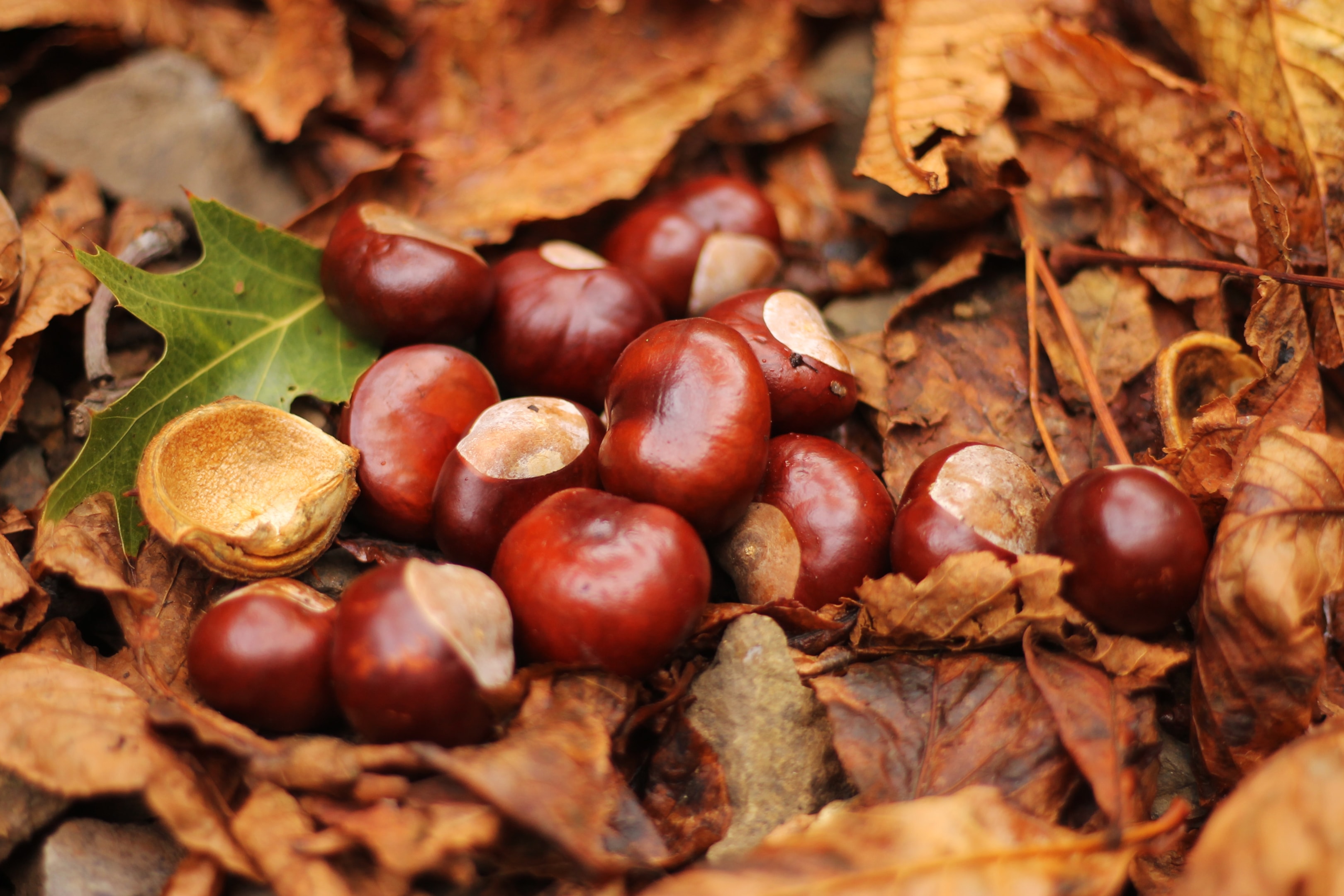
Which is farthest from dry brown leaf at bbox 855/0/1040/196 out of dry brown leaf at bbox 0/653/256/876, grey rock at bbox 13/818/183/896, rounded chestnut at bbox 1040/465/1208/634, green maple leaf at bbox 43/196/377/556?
grey rock at bbox 13/818/183/896

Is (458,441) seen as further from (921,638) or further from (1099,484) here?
(1099,484)

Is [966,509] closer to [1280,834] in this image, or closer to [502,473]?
[1280,834]

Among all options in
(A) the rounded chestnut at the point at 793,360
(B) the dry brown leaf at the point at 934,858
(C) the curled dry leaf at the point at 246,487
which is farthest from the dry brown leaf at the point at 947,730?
(C) the curled dry leaf at the point at 246,487

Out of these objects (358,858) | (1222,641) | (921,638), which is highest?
(1222,641)

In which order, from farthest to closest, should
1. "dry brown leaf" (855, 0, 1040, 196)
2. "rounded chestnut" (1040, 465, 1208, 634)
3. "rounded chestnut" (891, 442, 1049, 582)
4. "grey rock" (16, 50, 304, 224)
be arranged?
"grey rock" (16, 50, 304, 224) < "dry brown leaf" (855, 0, 1040, 196) < "rounded chestnut" (891, 442, 1049, 582) < "rounded chestnut" (1040, 465, 1208, 634)

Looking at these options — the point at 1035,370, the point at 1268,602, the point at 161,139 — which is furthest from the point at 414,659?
the point at 161,139

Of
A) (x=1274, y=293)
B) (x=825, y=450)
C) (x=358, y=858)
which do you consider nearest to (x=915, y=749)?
(x=825, y=450)

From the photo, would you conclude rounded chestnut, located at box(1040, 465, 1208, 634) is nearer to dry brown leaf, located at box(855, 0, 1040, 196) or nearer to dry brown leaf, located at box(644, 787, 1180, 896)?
dry brown leaf, located at box(644, 787, 1180, 896)

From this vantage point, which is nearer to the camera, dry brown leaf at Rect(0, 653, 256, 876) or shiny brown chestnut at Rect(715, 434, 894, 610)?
dry brown leaf at Rect(0, 653, 256, 876)
